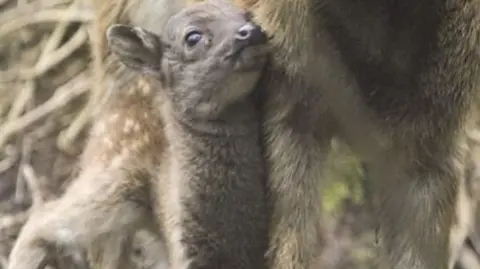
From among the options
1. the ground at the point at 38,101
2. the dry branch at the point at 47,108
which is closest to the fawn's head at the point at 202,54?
the ground at the point at 38,101

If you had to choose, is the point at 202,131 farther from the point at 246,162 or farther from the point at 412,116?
the point at 412,116

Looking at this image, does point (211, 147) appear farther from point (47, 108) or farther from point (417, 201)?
point (47, 108)

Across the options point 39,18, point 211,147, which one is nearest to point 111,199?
point 211,147

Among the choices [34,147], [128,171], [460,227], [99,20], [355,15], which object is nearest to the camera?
[355,15]

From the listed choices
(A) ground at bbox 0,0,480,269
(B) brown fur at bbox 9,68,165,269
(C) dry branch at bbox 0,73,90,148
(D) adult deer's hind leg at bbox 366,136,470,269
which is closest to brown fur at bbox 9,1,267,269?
(B) brown fur at bbox 9,68,165,269

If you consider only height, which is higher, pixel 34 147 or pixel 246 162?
pixel 246 162

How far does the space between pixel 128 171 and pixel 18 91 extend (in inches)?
30.1

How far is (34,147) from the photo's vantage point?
165cm

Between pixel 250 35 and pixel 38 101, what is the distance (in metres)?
0.91

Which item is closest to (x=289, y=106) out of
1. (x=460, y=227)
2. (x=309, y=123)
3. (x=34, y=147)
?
(x=309, y=123)

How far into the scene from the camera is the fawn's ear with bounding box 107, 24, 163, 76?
3.05 ft

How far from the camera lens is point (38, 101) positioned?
1.70 m

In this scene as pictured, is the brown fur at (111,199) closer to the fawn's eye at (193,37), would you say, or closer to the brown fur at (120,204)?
the brown fur at (120,204)

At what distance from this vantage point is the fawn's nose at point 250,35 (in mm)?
855
